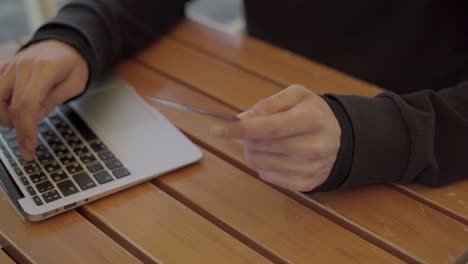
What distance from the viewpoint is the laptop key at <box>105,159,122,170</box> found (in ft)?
2.36

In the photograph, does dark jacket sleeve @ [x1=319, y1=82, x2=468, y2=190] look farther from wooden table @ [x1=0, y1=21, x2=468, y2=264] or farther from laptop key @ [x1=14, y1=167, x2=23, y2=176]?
laptop key @ [x1=14, y1=167, x2=23, y2=176]

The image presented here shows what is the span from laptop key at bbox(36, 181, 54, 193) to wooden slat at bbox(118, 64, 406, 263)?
0.14m

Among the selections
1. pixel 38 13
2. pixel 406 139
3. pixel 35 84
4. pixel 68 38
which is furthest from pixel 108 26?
pixel 38 13

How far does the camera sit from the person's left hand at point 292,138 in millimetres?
591

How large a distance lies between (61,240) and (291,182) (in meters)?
0.28

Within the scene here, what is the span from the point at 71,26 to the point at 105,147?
245 millimetres

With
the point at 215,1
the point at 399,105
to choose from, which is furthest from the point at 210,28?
the point at 215,1

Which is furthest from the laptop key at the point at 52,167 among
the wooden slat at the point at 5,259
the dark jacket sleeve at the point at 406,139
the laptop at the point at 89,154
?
the dark jacket sleeve at the point at 406,139

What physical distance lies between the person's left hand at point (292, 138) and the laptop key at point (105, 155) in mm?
209

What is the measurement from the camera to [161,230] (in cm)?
63

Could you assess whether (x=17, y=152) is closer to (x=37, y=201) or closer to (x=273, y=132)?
(x=37, y=201)

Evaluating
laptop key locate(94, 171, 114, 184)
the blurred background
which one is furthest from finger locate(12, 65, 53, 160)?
the blurred background

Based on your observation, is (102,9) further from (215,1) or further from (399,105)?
(215,1)

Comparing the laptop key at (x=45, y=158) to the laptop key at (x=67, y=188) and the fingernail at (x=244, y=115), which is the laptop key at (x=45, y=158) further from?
the fingernail at (x=244, y=115)
